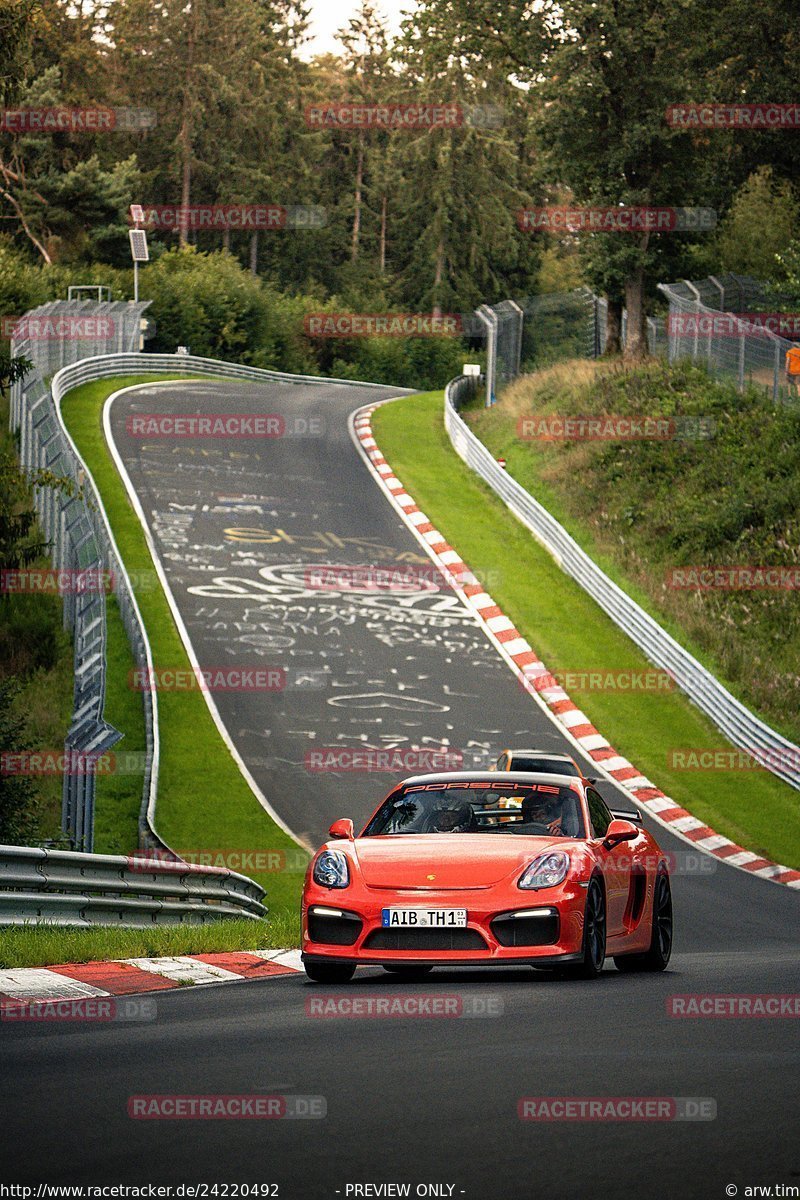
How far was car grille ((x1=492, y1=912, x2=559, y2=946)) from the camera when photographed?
10.1 m

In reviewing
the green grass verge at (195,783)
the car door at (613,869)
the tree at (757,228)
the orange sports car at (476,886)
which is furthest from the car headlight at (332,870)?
the tree at (757,228)

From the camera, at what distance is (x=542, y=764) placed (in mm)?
17172

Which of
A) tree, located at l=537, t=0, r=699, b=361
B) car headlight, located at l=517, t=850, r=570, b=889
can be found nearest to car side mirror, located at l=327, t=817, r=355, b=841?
car headlight, located at l=517, t=850, r=570, b=889

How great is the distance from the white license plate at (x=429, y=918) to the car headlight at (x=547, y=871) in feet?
1.34

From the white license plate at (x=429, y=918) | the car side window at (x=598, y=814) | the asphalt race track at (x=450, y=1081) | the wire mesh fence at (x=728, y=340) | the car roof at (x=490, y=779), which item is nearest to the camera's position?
the asphalt race track at (x=450, y=1081)

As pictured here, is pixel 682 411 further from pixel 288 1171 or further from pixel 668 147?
pixel 288 1171

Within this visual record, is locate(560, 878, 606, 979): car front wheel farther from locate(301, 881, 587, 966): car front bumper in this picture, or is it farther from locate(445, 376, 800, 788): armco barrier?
locate(445, 376, 800, 788): armco barrier

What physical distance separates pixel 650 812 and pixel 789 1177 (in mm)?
19161

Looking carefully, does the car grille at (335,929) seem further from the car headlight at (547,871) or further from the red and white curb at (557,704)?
the red and white curb at (557,704)

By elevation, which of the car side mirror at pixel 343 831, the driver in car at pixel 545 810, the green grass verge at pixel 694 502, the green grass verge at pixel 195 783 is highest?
the driver in car at pixel 545 810

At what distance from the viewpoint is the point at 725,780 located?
2617 centimetres

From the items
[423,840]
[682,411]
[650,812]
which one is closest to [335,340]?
[682,411]

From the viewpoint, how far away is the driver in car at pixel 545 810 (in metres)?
11.2

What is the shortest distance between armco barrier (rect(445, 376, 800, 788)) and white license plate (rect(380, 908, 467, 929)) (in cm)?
1650
